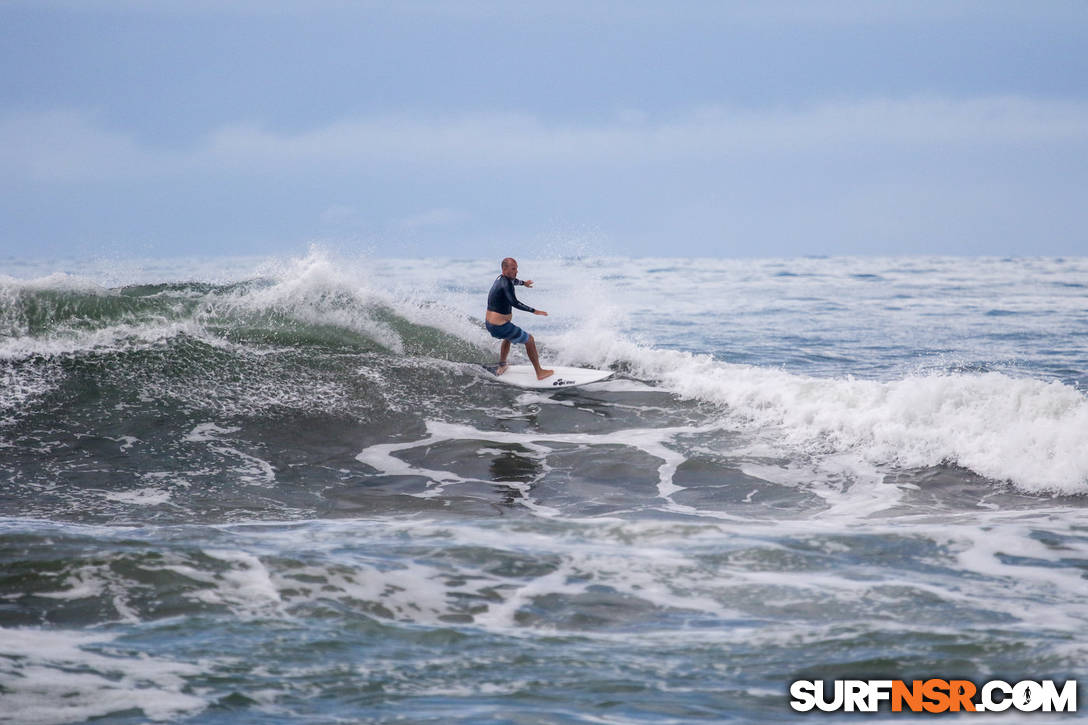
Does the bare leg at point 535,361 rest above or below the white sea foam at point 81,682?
above

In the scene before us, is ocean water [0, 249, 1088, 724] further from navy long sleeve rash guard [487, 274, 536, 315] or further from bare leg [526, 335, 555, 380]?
navy long sleeve rash guard [487, 274, 536, 315]

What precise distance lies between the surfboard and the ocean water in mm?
279

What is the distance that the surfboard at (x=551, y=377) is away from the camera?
13777 mm

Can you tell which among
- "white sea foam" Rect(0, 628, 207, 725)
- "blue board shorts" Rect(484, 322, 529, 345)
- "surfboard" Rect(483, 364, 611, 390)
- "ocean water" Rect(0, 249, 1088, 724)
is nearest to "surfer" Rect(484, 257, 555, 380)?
"blue board shorts" Rect(484, 322, 529, 345)

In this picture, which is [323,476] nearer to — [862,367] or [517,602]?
[517,602]

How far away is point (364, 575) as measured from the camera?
622 cm

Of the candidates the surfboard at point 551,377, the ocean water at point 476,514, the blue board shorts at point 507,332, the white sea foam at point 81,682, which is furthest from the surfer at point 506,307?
the white sea foam at point 81,682

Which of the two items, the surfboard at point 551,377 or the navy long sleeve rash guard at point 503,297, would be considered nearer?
the navy long sleeve rash guard at point 503,297

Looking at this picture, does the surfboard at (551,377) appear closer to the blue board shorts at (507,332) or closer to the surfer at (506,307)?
the surfer at (506,307)

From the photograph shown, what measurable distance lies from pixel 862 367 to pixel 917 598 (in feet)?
40.7

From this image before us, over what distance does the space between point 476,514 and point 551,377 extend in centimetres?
551

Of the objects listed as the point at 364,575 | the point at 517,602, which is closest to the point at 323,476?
the point at 364,575

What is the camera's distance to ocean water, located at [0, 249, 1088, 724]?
15.7 ft

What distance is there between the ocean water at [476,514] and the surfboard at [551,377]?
0.28 m
